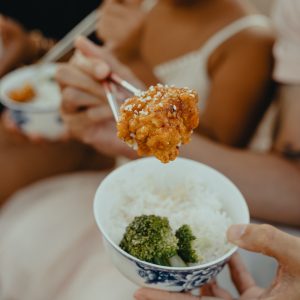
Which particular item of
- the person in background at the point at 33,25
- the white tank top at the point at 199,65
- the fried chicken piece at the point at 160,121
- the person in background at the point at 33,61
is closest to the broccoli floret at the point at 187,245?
the fried chicken piece at the point at 160,121

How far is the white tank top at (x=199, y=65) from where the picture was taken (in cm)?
152

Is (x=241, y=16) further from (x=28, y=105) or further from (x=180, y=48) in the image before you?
(x=28, y=105)

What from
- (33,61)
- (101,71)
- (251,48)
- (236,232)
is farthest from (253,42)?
(33,61)

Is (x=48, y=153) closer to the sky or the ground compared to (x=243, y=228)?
closer to the ground

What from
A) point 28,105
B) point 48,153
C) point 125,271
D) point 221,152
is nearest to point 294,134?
point 221,152

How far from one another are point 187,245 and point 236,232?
101 millimetres

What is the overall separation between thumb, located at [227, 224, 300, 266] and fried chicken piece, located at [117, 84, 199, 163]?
18cm

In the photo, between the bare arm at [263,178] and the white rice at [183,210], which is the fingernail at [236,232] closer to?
the white rice at [183,210]

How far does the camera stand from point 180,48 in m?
1.64

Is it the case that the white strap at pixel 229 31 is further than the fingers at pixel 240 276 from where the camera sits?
Yes

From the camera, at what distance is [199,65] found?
1.58 m

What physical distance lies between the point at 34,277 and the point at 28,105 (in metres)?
0.55

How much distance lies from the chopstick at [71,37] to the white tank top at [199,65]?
1.20 ft

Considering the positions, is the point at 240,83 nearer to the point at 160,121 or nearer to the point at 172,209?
the point at 172,209
